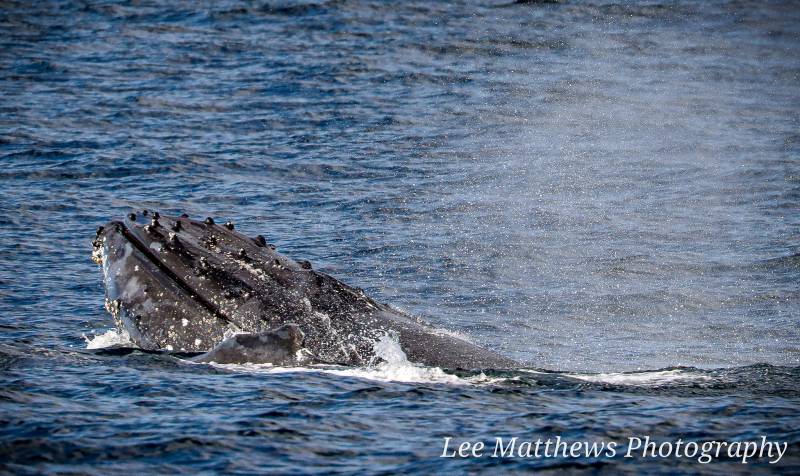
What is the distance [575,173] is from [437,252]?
645 cm

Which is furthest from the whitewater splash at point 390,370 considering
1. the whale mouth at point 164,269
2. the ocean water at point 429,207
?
the whale mouth at point 164,269

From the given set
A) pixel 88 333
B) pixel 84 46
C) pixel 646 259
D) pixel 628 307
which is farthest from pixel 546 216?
pixel 84 46

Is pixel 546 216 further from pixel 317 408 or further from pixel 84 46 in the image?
pixel 84 46

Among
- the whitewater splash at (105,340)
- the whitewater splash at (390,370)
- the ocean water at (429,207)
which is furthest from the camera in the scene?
the whitewater splash at (105,340)

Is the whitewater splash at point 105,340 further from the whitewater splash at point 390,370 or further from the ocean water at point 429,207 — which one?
the whitewater splash at point 390,370

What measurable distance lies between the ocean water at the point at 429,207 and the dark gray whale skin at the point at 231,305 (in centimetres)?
27

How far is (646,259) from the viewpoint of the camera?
19.8 metres

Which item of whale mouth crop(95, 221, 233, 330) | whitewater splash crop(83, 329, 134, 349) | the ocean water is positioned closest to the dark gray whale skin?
whale mouth crop(95, 221, 233, 330)

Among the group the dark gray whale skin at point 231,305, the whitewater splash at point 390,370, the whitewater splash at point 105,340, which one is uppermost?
the dark gray whale skin at point 231,305

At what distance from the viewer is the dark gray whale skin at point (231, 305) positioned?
38.0 feet

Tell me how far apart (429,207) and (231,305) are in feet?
36.3

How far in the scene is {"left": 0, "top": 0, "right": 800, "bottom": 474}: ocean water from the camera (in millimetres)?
10445

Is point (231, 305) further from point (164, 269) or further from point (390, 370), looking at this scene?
point (390, 370)

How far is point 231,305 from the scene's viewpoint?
11.6 meters
